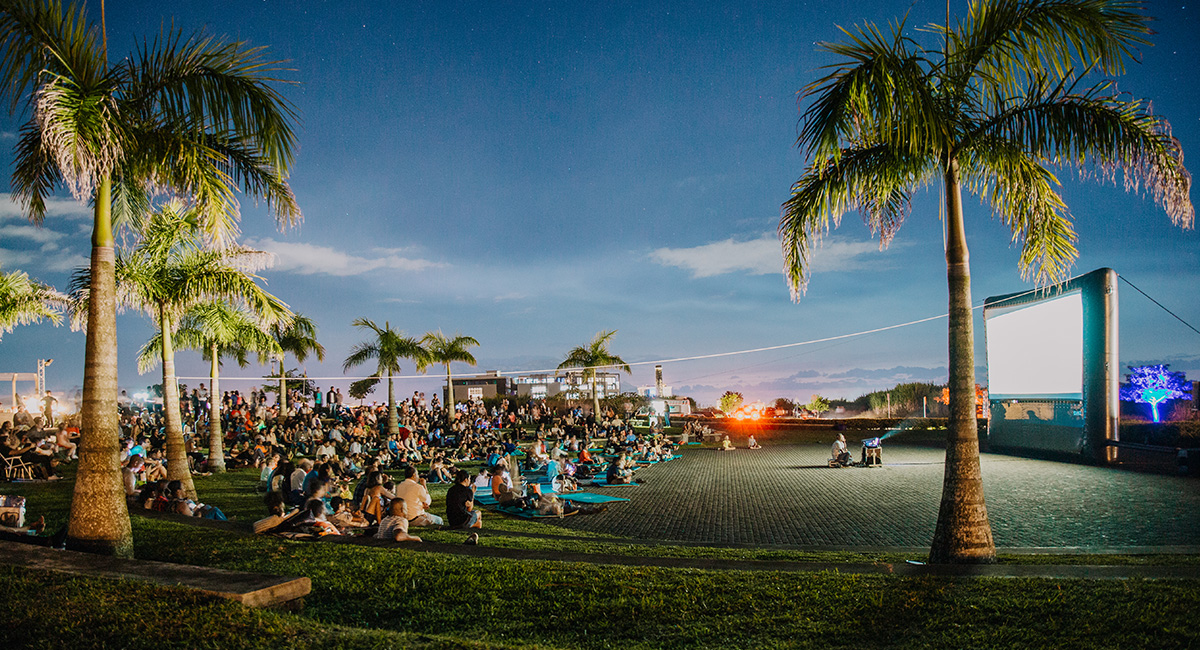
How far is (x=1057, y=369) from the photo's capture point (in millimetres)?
20531

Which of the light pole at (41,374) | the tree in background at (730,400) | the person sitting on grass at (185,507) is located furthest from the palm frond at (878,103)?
the tree in background at (730,400)

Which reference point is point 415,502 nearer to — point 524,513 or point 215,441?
point 524,513

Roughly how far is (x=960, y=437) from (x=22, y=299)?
21339mm

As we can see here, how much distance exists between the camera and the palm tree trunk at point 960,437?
21.2 ft

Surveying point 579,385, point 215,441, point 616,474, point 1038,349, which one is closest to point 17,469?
point 215,441

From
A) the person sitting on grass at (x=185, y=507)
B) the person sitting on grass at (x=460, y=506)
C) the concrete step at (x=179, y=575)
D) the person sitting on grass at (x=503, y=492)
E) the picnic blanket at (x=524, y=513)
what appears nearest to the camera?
the concrete step at (x=179, y=575)

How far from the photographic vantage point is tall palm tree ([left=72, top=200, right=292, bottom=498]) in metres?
13.5

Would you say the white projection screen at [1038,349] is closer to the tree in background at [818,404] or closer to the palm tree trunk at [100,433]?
the palm tree trunk at [100,433]

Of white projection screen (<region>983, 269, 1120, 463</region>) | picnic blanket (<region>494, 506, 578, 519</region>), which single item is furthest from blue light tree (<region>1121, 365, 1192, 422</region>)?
picnic blanket (<region>494, 506, 578, 519</region>)

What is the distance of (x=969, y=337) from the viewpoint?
22.0ft

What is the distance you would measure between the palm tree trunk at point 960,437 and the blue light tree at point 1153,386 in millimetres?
39216

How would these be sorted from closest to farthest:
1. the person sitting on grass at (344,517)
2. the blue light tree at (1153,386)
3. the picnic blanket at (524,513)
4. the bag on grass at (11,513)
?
the bag on grass at (11,513) → the person sitting on grass at (344,517) → the picnic blanket at (524,513) → the blue light tree at (1153,386)

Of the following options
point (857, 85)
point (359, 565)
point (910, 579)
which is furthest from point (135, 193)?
point (910, 579)

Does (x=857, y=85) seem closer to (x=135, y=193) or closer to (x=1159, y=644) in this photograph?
(x=1159, y=644)
